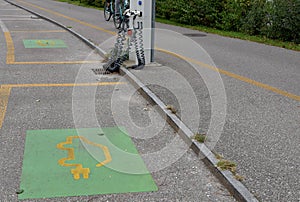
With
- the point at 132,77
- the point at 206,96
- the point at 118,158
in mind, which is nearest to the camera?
the point at 118,158

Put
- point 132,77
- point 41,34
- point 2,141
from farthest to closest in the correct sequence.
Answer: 1. point 41,34
2. point 132,77
3. point 2,141

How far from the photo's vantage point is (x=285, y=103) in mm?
6652

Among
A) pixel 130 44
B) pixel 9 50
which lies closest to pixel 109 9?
pixel 9 50

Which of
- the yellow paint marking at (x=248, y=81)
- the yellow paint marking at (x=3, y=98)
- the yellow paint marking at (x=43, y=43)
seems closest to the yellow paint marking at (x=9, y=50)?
A: the yellow paint marking at (x=43, y=43)

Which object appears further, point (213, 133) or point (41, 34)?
point (41, 34)

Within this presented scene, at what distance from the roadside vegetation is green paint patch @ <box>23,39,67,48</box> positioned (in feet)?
21.0

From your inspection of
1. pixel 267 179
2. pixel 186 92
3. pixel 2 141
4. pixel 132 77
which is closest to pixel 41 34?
pixel 132 77

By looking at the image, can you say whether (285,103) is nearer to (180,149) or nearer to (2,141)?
(180,149)

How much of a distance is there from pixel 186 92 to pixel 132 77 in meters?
1.35

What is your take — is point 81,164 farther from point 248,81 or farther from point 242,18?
point 242,18

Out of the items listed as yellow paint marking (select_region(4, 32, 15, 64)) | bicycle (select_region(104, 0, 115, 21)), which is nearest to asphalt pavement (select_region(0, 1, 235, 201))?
yellow paint marking (select_region(4, 32, 15, 64))

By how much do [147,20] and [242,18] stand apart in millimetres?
8155

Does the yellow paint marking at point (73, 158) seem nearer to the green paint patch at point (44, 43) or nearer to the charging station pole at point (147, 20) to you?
the charging station pole at point (147, 20)

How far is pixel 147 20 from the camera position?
9078mm
